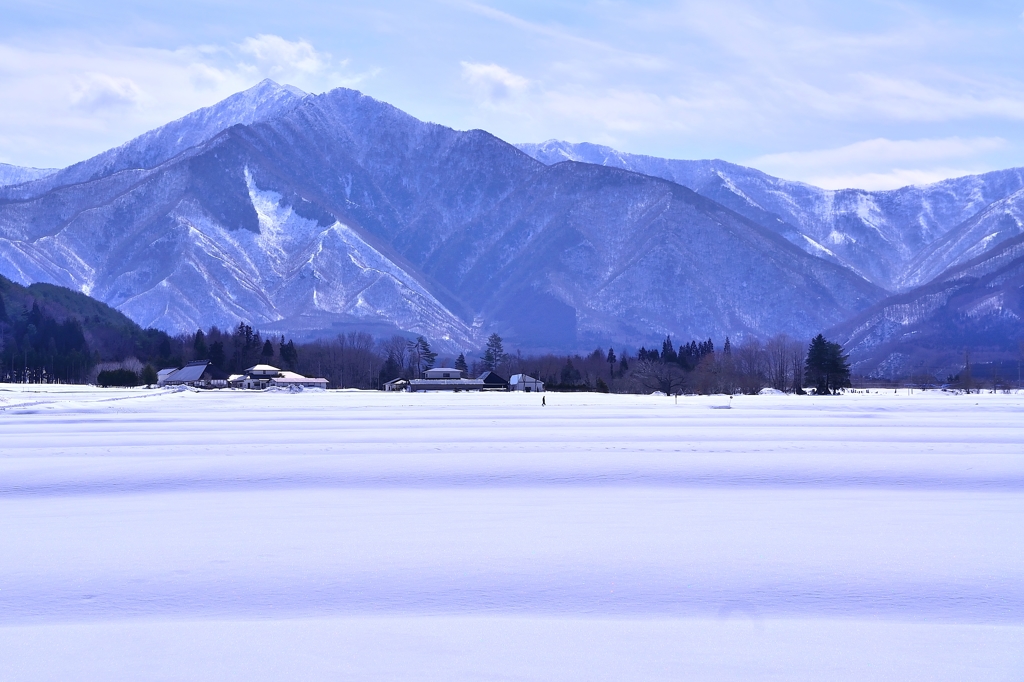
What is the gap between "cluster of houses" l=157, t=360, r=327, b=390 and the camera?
448ft

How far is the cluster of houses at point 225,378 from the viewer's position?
137 m

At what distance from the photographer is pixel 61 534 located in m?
14.0

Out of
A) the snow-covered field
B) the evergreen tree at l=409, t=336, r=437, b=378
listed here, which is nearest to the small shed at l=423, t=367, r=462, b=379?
the evergreen tree at l=409, t=336, r=437, b=378

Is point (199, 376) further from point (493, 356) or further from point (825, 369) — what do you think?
point (825, 369)

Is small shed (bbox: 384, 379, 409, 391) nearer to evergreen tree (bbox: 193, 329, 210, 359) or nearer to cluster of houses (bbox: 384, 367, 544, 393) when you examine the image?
cluster of houses (bbox: 384, 367, 544, 393)

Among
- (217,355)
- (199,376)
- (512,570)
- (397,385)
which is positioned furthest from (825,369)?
(512,570)

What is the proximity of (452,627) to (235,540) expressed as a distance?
5277mm

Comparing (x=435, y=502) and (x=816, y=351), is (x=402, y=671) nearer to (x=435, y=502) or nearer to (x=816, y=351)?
(x=435, y=502)

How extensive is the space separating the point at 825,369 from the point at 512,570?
102 meters

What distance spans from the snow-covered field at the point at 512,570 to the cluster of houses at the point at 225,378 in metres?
116

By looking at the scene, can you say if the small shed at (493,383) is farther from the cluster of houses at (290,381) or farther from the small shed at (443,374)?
the small shed at (443,374)

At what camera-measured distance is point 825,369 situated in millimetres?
106500

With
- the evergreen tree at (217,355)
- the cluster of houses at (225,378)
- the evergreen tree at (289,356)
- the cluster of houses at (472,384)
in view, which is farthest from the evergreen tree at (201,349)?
the cluster of houses at (472,384)

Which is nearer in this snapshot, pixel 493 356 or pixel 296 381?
pixel 296 381
